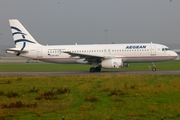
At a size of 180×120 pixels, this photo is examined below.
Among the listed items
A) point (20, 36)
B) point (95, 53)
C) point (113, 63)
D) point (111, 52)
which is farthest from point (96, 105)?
point (20, 36)

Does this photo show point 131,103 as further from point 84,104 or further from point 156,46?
point 156,46

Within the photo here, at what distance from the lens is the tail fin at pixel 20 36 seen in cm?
4244

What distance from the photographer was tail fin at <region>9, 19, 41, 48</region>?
4244 centimetres

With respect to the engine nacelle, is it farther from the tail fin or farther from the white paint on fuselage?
the tail fin

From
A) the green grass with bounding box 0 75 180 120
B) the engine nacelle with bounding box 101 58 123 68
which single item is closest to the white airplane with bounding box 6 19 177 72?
the engine nacelle with bounding box 101 58 123 68

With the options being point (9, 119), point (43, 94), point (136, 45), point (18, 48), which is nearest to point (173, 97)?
point (43, 94)

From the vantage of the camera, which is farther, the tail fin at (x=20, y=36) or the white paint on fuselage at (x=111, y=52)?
the tail fin at (x=20, y=36)

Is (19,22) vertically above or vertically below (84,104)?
above

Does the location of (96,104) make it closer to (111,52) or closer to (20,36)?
(111,52)

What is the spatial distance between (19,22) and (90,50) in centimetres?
1063

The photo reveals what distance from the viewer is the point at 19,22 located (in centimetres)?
4319

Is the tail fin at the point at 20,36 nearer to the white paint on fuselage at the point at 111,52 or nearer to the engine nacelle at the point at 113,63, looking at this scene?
the white paint on fuselage at the point at 111,52

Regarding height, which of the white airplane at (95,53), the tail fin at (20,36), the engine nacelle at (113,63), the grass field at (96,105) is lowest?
the grass field at (96,105)

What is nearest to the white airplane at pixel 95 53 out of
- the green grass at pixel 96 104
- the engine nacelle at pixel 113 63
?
the engine nacelle at pixel 113 63
